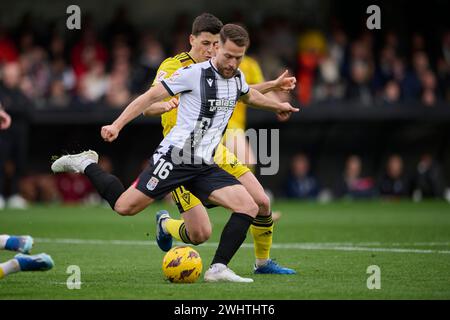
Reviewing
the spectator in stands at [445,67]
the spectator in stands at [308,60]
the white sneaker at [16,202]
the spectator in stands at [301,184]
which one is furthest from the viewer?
the spectator in stands at [445,67]

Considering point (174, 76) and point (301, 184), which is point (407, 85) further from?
point (174, 76)

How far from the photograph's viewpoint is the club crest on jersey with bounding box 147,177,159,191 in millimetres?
8344

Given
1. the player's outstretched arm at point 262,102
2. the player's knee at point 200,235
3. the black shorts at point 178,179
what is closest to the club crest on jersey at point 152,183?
the black shorts at point 178,179

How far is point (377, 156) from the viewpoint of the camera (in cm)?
2302

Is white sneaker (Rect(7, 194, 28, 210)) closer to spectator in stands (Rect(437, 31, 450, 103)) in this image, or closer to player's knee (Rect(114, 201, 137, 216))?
spectator in stands (Rect(437, 31, 450, 103))

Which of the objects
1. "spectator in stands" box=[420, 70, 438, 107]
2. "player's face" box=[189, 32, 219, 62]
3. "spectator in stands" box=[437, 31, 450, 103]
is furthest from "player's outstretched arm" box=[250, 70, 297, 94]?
"spectator in stands" box=[437, 31, 450, 103]

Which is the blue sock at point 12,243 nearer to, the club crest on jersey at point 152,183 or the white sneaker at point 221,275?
the club crest on jersey at point 152,183

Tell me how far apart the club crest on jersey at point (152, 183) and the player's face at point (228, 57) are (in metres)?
1.08

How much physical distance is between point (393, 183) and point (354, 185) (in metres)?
0.89

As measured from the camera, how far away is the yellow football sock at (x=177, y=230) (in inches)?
373

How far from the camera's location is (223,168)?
9164 mm

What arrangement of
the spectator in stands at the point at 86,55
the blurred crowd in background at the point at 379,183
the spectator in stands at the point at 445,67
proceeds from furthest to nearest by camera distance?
the spectator in stands at the point at 445,67
the blurred crowd in background at the point at 379,183
the spectator in stands at the point at 86,55
